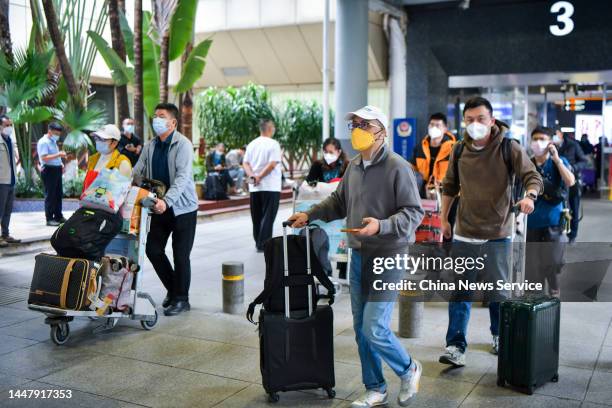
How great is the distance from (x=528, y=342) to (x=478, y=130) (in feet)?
4.91

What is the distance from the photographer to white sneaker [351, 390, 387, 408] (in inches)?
171

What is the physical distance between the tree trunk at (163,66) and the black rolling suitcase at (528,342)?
10.8 m

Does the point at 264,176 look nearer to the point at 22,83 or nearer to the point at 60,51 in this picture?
the point at 22,83

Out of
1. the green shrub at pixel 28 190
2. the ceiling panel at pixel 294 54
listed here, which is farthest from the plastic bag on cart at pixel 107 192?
the ceiling panel at pixel 294 54

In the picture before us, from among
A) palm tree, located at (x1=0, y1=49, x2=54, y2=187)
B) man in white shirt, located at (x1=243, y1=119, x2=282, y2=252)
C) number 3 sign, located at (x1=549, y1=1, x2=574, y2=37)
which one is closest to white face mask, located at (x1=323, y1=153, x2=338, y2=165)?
man in white shirt, located at (x1=243, y1=119, x2=282, y2=252)

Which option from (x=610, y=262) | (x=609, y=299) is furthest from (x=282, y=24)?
(x=609, y=299)

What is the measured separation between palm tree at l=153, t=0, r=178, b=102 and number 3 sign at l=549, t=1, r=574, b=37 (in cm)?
949

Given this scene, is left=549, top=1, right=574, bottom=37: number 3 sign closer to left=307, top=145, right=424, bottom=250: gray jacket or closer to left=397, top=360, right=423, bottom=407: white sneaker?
left=307, top=145, right=424, bottom=250: gray jacket

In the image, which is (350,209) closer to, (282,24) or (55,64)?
(55,64)

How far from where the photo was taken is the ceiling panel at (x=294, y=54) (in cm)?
2363

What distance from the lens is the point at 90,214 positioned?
5.79 meters

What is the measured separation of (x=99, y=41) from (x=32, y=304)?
9.01 meters

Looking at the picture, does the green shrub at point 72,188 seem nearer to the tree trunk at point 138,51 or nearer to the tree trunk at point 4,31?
the tree trunk at point 138,51

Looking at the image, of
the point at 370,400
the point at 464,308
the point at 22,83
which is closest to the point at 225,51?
the point at 22,83
